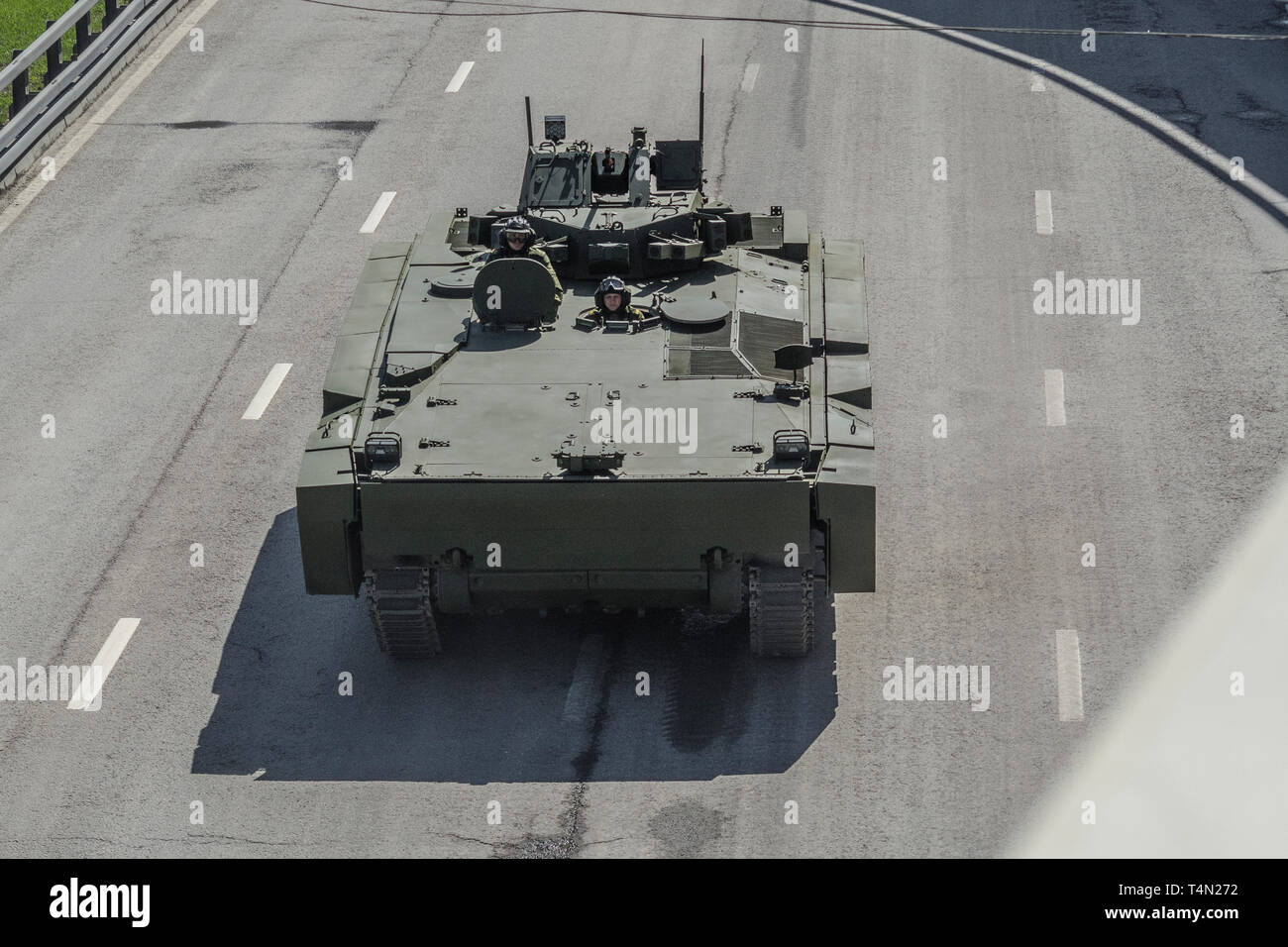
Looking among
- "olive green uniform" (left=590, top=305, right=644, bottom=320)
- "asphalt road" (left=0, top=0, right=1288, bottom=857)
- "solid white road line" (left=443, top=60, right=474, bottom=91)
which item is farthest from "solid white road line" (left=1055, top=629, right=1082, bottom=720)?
"solid white road line" (left=443, top=60, right=474, bottom=91)

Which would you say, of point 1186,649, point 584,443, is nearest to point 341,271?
point 584,443

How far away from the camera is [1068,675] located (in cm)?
1812

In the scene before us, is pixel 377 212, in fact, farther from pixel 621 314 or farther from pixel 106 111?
pixel 621 314

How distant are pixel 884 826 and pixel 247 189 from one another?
16671mm

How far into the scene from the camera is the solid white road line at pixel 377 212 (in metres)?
28.3

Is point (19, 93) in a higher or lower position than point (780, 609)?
higher

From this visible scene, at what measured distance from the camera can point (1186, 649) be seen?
1847cm

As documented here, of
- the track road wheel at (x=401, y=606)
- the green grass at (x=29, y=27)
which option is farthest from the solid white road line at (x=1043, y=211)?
the green grass at (x=29, y=27)

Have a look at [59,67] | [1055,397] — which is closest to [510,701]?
[1055,397]

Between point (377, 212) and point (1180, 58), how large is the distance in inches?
517

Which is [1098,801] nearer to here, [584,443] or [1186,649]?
[1186,649]

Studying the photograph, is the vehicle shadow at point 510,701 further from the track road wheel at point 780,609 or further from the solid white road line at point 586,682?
the track road wheel at point 780,609

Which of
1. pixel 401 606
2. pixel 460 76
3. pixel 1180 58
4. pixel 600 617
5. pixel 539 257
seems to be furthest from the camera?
pixel 460 76

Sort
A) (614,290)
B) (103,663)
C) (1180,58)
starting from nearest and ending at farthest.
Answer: (103,663)
(614,290)
(1180,58)
